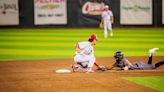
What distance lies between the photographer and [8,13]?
1554 inches

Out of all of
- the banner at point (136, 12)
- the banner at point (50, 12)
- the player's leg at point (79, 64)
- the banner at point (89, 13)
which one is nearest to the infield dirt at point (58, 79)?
the player's leg at point (79, 64)

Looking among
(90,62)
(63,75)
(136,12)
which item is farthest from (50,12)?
(63,75)

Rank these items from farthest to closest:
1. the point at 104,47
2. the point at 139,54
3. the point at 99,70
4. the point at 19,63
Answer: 1. the point at 104,47
2. the point at 139,54
3. the point at 19,63
4. the point at 99,70

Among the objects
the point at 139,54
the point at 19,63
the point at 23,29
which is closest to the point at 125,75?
the point at 19,63

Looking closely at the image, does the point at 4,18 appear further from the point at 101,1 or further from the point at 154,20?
the point at 154,20

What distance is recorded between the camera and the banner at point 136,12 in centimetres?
4044

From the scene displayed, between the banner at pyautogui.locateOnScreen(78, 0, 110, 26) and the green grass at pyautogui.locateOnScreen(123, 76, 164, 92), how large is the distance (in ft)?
90.1

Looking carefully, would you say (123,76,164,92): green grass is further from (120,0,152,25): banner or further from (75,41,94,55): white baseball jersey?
(120,0,152,25): banner

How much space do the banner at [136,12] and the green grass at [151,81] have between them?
89.8 feet

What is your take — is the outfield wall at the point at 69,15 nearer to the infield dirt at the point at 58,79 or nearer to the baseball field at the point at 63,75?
the baseball field at the point at 63,75

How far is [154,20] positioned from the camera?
40719 millimetres

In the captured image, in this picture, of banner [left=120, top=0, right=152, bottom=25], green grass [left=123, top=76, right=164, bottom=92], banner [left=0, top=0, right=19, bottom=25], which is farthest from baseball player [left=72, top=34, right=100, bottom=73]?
banner [left=120, top=0, right=152, bottom=25]

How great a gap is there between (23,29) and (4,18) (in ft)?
6.12

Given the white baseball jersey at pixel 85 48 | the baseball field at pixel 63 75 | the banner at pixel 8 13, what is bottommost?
the baseball field at pixel 63 75
